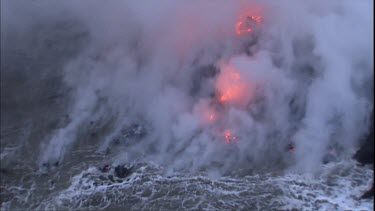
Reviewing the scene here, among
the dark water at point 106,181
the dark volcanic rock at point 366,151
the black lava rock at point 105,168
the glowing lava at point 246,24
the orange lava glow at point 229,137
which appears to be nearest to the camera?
the dark water at point 106,181

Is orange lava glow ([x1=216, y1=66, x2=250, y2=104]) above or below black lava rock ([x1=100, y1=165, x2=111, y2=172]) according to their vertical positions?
above

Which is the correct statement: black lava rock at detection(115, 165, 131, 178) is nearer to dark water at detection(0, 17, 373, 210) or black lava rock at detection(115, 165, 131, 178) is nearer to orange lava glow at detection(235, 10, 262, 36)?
dark water at detection(0, 17, 373, 210)

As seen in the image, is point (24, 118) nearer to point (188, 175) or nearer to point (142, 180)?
point (142, 180)

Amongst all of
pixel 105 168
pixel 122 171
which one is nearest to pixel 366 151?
pixel 122 171

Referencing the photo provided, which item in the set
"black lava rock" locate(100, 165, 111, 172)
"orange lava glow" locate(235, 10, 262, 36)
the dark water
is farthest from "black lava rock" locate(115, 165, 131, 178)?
"orange lava glow" locate(235, 10, 262, 36)

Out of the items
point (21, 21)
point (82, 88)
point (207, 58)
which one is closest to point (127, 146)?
point (82, 88)

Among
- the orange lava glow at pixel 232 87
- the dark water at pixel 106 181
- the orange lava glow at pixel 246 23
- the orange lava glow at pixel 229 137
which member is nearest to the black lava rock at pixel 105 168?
the dark water at pixel 106 181

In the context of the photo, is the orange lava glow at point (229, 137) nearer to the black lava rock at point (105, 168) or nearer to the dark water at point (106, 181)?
the dark water at point (106, 181)
